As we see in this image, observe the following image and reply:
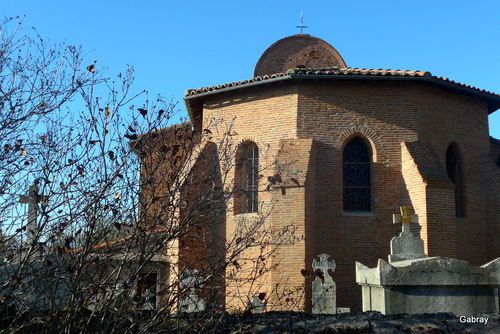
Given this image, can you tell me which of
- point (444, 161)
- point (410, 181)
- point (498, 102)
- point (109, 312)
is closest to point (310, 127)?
point (410, 181)

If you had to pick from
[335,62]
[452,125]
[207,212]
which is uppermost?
[335,62]

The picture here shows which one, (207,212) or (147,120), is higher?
(147,120)

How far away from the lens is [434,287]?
636cm

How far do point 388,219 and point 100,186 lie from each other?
10.4m

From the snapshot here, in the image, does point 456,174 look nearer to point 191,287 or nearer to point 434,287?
point 434,287

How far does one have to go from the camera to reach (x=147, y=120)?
4172 millimetres

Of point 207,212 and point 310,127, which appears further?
point 310,127

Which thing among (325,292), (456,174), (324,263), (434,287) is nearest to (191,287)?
(434,287)

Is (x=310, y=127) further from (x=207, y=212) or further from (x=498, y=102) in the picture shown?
(x=207, y=212)

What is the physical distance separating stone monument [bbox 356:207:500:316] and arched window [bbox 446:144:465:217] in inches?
317

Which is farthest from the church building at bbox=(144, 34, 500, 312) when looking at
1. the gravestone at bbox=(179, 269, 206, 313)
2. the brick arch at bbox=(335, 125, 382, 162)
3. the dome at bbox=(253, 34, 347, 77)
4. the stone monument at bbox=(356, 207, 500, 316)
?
the gravestone at bbox=(179, 269, 206, 313)

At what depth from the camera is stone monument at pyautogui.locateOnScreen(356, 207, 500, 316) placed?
625 cm

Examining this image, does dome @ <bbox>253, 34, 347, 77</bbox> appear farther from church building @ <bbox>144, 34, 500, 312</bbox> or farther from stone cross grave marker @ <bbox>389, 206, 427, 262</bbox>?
stone cross grave marker @ <bbox>389, 206, 427, 262</bbox>

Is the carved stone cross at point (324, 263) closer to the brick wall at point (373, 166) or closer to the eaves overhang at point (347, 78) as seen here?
the brick wall at point (373, 166)
